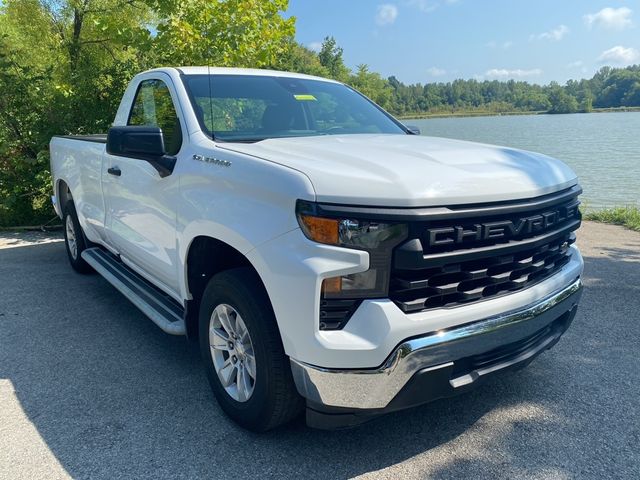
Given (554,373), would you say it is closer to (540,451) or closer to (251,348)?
(540,451)

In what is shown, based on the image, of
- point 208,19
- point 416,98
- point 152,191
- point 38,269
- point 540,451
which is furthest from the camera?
point 416,98

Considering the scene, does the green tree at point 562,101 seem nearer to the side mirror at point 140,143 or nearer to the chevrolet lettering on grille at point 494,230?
the chevrolet lettering on grille at point 494,230

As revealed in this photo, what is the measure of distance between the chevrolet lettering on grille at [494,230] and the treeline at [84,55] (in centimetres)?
679

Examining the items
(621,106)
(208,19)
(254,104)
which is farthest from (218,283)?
(621,106)

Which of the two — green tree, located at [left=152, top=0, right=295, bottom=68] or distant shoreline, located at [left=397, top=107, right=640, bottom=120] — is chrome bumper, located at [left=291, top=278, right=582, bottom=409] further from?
distant shoreline, located at [left=397, top=107, right=640, bottom=120]

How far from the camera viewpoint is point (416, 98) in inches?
3083

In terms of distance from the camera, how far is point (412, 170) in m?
2.33

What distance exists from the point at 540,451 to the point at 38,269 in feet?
19.0

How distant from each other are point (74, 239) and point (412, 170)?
474cm

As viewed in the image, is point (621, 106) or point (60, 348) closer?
point (60, 348)

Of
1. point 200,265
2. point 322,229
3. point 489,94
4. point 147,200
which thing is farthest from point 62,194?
point 489,94

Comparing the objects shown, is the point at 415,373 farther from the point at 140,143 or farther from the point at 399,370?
the point at 140,143

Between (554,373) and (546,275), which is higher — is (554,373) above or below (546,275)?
below

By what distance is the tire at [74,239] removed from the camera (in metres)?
5.65
